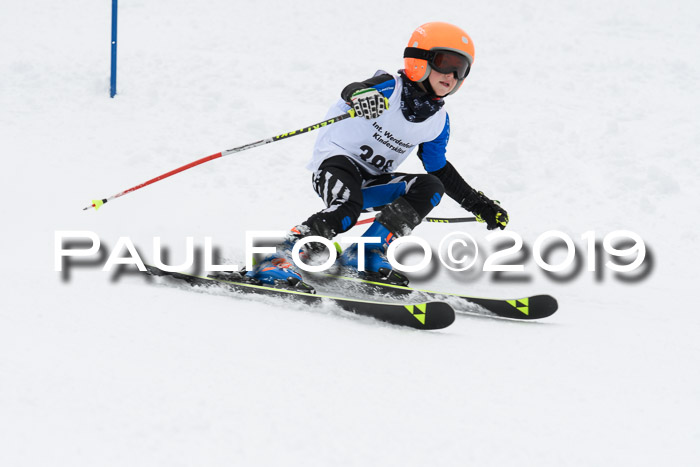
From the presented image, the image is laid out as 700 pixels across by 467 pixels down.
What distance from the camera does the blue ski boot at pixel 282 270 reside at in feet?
11.8

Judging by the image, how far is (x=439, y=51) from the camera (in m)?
3.71

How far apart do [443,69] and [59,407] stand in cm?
270

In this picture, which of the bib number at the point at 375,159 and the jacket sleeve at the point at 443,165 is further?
the jacket sleeve at the point at 443,165

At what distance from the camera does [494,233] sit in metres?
5.95

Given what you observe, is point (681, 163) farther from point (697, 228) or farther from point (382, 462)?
point (382, 462)

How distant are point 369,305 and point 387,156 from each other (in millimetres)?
1196

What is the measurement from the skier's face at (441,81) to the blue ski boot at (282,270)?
108 cm

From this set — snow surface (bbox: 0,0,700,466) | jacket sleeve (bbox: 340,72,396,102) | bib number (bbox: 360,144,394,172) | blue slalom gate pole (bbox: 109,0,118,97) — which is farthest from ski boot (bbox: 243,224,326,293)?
blue slalom gate pole (bbox: 109,0,118,97)

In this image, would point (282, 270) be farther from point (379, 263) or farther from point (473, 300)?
point (473, 300)

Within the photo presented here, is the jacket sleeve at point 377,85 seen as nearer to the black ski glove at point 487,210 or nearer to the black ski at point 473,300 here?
the black ski glove at point 487,210

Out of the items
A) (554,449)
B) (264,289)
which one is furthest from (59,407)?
(264,289)

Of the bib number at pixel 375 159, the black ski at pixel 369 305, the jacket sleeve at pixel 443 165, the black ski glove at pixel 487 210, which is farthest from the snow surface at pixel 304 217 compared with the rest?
the bib number at pixel 375 159

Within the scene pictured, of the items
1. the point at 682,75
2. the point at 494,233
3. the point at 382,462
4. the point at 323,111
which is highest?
the point at 682,75

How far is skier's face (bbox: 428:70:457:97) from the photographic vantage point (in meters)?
3.76
